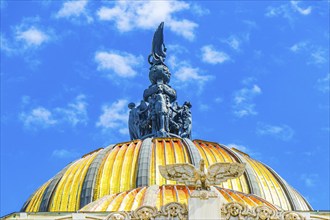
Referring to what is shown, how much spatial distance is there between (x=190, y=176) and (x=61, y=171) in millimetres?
24225

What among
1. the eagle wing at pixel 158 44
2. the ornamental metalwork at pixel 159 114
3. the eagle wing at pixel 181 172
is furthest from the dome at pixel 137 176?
the eagle wing at pixel 181 172

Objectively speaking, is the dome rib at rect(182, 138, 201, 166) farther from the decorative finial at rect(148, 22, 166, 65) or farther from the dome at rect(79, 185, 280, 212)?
the decorative finial at rect(148, 22, 166, 65)

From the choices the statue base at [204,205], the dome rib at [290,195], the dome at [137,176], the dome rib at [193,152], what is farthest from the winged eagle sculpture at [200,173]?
the dome rib at [290,195]

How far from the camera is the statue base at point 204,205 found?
3981 cm

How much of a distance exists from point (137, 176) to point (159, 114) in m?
10.9

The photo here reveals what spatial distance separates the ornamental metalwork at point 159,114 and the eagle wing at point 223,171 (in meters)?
27.1

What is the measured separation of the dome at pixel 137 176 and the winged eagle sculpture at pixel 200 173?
15.8m

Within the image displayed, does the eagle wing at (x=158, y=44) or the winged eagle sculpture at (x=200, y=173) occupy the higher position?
the eagle wing at (x=158, y=44)

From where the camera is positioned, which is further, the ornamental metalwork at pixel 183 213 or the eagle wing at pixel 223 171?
the eagle wing at pixel 223 171

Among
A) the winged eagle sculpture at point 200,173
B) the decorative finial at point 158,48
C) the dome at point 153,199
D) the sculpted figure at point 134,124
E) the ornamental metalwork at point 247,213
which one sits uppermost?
the decorative finial at point 158,48

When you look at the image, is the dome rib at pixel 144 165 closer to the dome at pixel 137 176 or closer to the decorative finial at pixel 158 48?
the dome at pixel 137 176

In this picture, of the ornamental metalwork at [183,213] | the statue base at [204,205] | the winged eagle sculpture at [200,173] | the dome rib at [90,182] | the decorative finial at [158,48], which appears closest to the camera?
the statue base at [204,205]

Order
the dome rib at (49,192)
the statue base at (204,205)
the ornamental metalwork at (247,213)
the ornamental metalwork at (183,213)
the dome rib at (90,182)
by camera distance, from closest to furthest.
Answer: the statue base at (204,205), the ornamental metalwork at (183,213), the ornamental metalwork at (247,213), the dome rib at (90,182), the dome rib at (49,192)

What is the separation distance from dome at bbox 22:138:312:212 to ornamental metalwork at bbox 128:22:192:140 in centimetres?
513
